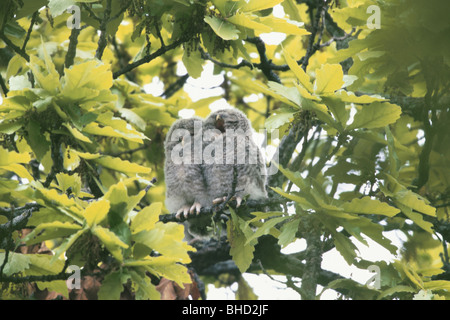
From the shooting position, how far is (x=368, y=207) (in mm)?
3389

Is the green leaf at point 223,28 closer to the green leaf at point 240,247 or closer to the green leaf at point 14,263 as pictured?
the green leaf at point 240,247

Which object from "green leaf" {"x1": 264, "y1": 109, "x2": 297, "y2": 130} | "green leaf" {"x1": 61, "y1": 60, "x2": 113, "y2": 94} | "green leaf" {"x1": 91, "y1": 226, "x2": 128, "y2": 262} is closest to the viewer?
"green leaf" {"x1": 91, "y1": 226, "x2": 128, "y2": 262}

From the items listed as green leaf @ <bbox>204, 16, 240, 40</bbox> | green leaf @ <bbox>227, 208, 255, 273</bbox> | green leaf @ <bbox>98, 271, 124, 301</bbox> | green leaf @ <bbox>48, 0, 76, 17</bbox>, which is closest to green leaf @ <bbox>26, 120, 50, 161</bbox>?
green leaf @ <bbox>48, 0, 76, 17</bbox>

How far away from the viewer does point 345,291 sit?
467 cm

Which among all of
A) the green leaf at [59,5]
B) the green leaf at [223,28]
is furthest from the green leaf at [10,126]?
the green leaf at [223,28]

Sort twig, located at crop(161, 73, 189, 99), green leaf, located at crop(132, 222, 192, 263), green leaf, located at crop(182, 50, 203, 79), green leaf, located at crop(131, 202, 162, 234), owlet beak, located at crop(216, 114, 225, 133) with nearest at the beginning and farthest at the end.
→ green leaf, located at crop(132, 222, 192, 263) → green leaf, located at crop(131, 202, 162, 234) → green leaf, located at crop(182, 50, 203, 79) → owlet beak, located at crop(216, 114, 225, 133) → twig, located at crop(161, 73, 189, 99)

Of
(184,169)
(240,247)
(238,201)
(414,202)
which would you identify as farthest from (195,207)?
(414,202)

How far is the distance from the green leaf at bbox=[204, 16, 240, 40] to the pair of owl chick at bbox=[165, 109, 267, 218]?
150 centimetres

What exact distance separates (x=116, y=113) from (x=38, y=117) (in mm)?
1796

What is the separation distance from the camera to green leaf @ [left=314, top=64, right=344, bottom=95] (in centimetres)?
348

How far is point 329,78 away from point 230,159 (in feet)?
5.81

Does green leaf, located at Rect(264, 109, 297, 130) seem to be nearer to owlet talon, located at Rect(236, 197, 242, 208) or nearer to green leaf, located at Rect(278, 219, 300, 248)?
green leaf, located at Rect(278, 219, 300, 248)

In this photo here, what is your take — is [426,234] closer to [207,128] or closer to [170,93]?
[207,128]
